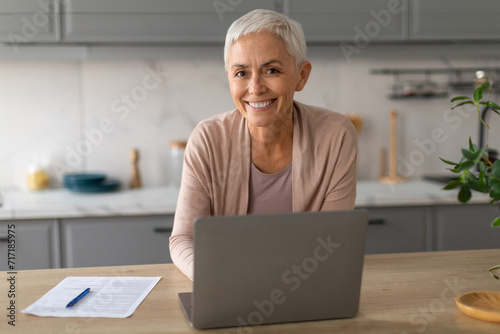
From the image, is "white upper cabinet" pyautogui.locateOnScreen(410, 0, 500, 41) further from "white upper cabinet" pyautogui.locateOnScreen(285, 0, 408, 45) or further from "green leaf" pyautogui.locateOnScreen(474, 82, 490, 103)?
"green leaf" pyautogui.locateOnScreen(474, 82, 490, 103)

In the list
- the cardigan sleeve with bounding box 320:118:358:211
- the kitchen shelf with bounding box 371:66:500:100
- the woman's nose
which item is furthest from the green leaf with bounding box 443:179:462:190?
the kitchen shelf with bounding box 371:66:500:100

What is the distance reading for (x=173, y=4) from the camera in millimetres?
2729

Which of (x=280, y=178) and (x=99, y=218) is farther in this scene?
(x=99, y=218)

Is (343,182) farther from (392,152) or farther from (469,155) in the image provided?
(392,152)

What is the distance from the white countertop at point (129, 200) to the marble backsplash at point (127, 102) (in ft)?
0.70

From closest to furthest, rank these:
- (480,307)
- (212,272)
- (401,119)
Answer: (212,272), (480,307), (401,119)

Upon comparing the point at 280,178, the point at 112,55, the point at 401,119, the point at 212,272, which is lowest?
the point at 212,272

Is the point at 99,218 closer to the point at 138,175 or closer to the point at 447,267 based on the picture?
the point at 138,175

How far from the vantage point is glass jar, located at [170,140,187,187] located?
2.97m

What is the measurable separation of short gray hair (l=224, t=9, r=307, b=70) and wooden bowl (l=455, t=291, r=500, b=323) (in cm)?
87

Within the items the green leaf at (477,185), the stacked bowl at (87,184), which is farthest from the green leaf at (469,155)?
the stacked bowl at (87,184)

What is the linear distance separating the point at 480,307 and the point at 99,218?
1.79 metres

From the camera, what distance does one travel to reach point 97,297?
4.15 feet

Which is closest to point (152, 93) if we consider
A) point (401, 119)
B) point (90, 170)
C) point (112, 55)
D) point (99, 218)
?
point (112, 55)
